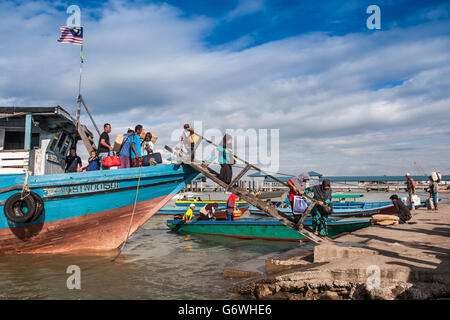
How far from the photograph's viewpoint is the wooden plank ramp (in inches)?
315

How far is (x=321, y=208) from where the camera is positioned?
8.29m

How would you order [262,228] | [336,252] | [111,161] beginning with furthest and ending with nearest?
1. [262,228]
2. [111,161]
3. [336,252]

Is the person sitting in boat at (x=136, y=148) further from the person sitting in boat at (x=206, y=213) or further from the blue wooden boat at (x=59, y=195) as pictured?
the person sitting in boat at (x=206, y=213)

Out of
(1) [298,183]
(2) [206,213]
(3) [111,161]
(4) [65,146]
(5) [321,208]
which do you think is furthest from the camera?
(2) [206,213]

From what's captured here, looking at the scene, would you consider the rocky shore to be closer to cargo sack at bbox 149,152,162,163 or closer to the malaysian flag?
cargo sack at bbox 149,152,162,163

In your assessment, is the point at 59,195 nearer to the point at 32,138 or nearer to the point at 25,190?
the point at 25,190

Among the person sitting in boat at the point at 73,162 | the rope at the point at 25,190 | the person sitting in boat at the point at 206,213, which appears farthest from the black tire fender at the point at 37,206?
the person sitting in boat at the point at 206,213

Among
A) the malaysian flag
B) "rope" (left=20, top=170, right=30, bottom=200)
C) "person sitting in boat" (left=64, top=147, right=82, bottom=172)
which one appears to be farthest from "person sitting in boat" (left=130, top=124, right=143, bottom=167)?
the malaysian flag

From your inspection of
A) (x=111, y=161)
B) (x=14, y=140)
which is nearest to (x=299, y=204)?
(x=111, y=161)

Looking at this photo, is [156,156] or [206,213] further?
[206,213]

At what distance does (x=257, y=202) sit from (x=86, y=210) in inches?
194

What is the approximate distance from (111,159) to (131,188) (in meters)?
1.04

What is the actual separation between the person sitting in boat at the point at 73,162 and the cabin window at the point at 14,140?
1.43 meters
